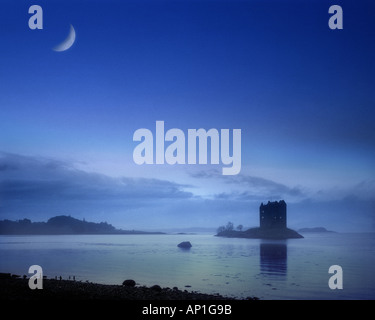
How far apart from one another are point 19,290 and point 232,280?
12838 mm

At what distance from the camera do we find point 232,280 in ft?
66.7

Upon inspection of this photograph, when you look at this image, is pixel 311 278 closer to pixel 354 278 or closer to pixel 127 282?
pixel 354 278

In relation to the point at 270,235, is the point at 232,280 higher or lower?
higher

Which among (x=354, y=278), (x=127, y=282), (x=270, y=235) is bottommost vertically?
(x=270, y=235)
